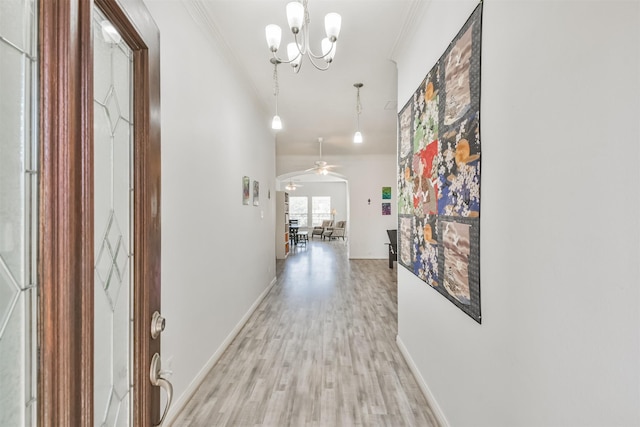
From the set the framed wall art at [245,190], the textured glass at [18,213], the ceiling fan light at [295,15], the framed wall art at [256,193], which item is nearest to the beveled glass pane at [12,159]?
the textured glass at [18,213]

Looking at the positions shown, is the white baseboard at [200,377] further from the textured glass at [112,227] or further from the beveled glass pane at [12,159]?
the beveled glass pane at [12,159]

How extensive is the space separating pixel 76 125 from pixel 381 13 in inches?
95.2

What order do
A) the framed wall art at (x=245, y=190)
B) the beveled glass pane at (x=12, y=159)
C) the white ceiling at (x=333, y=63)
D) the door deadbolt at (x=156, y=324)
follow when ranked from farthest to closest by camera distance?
the framed wall art at (x=245, y=190) → the white ceiling at (x=333, y=63) → the door deadbolt at (x=156, y=324) → the beveled glass pane at (x=12, y=159)

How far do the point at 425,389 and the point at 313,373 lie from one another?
87 centimetres

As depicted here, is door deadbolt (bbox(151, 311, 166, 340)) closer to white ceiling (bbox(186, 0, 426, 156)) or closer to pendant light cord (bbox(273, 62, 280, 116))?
white ceiling (bbox(186, 0, 426, 156))

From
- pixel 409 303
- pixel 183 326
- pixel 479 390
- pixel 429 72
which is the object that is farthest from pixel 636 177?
pixel 183 326

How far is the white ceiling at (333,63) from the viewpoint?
2.35 metres

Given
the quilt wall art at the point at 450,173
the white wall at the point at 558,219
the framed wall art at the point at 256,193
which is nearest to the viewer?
the white wall at the point at 558,219

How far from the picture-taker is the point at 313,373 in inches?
101

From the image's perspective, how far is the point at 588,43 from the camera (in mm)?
829

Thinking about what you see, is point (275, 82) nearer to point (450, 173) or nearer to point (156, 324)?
point (450, 173)

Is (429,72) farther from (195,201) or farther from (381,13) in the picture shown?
(195,201)

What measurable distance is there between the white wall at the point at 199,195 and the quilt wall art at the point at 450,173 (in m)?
1.61

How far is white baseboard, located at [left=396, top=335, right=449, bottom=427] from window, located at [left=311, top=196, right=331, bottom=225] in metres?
12.0
